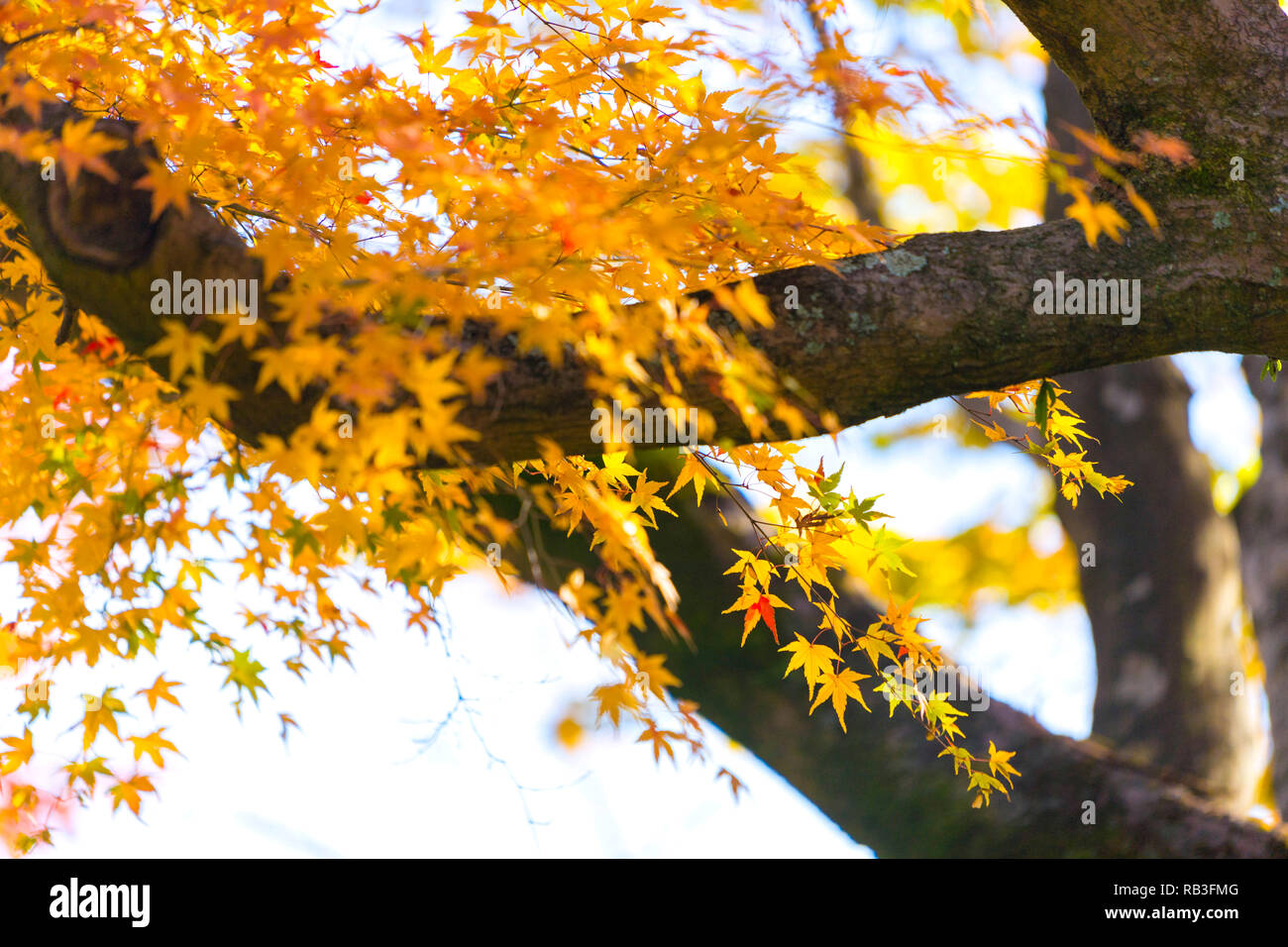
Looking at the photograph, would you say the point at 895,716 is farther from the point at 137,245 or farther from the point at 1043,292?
the point at 137,245

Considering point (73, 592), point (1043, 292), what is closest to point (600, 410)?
point (1043, 292)

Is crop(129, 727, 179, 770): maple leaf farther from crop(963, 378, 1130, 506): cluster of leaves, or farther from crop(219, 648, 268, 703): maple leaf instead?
crop(963, 378, 1130, 506): cluster of leaves

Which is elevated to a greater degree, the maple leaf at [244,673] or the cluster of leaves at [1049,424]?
the cluster of leaves at [1049,424]

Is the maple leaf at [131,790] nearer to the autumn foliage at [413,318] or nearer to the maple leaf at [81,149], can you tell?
the autumn foliage at [413,318]

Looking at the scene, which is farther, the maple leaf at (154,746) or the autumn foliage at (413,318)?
the maple leaf at (154,746)

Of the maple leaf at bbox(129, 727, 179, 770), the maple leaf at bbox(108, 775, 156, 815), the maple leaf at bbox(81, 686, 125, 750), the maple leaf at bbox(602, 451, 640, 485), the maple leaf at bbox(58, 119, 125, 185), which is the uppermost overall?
the maple leaf at bbox(58, 119, 125, 185)

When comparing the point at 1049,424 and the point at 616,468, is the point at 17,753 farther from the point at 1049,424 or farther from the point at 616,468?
the point at 1049,424

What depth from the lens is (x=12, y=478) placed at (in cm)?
136

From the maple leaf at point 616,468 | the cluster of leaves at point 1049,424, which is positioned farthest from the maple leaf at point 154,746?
the cluster of leaves at point 1049,424

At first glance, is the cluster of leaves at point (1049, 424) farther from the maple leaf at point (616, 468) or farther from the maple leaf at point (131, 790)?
the maple leaf at point (131, 790)

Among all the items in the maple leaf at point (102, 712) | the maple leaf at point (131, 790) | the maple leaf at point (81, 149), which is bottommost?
the maple leaf at point (131, 790)

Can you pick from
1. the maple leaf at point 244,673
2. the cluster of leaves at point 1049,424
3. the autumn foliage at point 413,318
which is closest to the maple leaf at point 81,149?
the autumn foliage at point 413,318

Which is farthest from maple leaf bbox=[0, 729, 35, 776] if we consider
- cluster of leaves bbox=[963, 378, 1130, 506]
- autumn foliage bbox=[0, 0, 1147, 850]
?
cluster of leaves bbox=[963, 378, 1130, 506]
